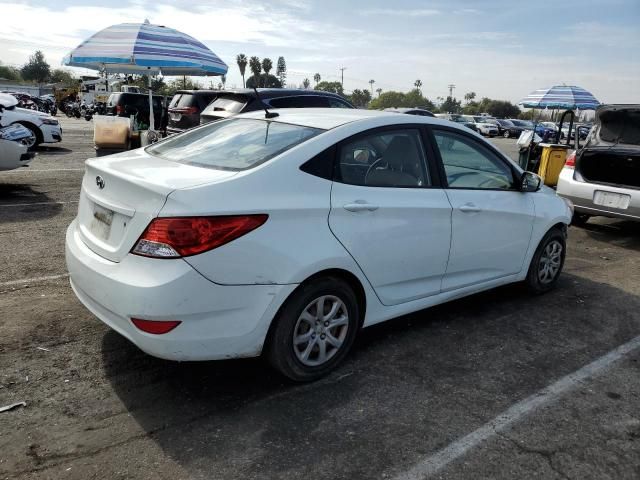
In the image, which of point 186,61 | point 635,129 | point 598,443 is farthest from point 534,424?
point 186,61

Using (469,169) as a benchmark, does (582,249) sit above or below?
below

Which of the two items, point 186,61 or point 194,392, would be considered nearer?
point 194,392

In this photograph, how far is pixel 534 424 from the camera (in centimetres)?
297

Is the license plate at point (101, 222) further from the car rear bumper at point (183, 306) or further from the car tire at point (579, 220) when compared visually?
the car tire at point (579, 220)

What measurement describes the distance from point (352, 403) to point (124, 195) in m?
1.72

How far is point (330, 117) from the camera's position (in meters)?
3.77

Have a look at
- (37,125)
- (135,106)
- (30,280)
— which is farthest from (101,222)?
(135,106)

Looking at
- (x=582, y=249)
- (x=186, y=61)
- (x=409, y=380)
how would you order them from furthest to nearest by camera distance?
(x=186, y=61), (x=582, y=249), (x=409, y=380)

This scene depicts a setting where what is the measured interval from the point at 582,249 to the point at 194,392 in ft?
18.4

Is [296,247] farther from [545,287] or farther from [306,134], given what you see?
[545,287]

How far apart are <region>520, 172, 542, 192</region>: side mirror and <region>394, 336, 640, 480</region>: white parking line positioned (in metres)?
1.42

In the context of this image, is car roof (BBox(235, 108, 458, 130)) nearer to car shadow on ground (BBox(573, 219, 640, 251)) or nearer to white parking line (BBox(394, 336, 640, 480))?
white parking line (BBox(394, 336, 640, 480))

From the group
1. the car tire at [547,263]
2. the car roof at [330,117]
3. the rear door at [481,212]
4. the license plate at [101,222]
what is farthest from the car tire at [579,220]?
the license plate at [101,222]

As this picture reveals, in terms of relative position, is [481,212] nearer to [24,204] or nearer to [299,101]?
[299,101]
